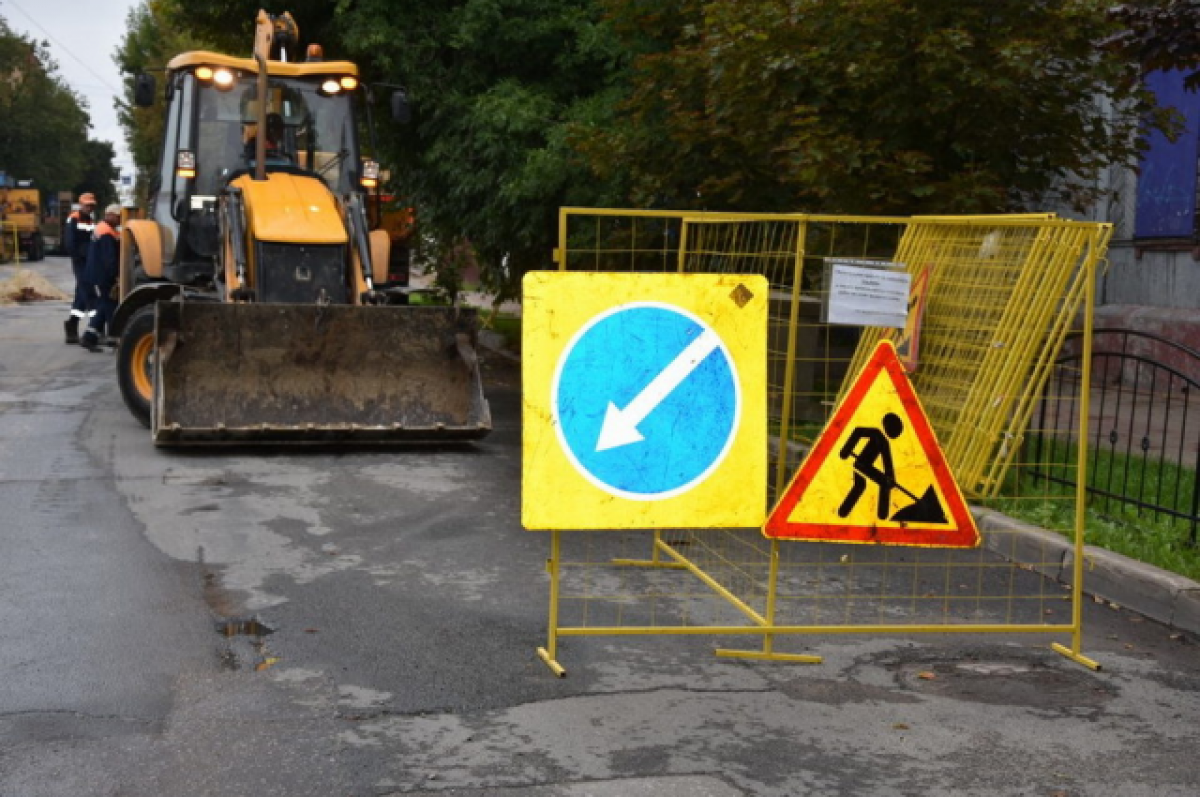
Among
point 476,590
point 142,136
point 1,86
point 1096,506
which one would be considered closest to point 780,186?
point 1096,506

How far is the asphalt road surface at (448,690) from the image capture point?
4.97 meters

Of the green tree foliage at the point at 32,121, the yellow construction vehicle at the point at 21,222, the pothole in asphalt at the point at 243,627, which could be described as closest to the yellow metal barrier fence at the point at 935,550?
the pothole in asphalt at the point at 243,627

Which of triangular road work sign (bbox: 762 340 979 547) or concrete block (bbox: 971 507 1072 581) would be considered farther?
concrete block (bbox: 971 507 1072 581)

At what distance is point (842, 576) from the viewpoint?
8.14 meters

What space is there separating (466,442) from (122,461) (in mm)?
2687

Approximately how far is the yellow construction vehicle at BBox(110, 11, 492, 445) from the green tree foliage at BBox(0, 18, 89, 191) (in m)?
79.9

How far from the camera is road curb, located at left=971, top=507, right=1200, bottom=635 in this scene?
7.27m

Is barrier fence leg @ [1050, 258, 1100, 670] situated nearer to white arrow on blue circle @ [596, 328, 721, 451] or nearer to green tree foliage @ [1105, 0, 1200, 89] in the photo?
green tree foliage @ [1105, 0, 1200, 89]

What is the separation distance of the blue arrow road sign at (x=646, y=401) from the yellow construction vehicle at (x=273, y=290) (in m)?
5.70

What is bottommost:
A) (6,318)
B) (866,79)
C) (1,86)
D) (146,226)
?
(6,318)

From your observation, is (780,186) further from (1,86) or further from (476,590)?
(1,86)

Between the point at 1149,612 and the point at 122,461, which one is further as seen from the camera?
the point at 122,461

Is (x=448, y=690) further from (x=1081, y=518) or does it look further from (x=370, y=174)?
(x=370, y=174)

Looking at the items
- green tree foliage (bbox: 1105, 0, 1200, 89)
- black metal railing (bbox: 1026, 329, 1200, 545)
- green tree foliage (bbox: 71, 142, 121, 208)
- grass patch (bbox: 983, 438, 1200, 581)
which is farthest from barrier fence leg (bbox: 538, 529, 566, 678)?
green tree foliage (bbox: 71, 142, 121, 208)
